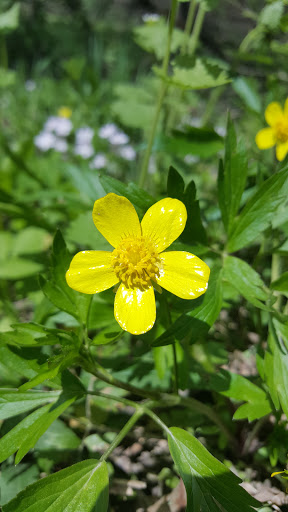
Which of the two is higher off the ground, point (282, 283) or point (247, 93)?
point (247, 93)

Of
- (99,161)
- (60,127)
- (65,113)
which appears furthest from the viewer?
(65,113)

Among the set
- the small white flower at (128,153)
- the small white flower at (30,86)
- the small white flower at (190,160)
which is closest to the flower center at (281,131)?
the small white flower at (190,160)

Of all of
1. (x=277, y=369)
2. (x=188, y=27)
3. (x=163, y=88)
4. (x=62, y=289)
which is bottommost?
(x=277, y=369)

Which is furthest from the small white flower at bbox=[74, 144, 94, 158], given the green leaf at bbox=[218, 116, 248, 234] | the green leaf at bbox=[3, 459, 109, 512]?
the green leaf at bbox=[3, 459, 109, 512]

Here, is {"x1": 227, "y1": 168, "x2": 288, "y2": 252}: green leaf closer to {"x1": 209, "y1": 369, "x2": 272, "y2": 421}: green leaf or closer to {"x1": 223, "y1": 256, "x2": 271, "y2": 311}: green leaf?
{"x1": 223, "y1": 256, "x2": 271, "y2": 311}: green leaf

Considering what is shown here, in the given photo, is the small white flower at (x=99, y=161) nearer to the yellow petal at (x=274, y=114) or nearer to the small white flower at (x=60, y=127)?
the small white flower at (x=60, y=127)

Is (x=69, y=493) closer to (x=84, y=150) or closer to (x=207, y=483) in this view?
(x=207, y=483)

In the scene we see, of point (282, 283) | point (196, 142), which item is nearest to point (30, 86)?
point (196, 142)
